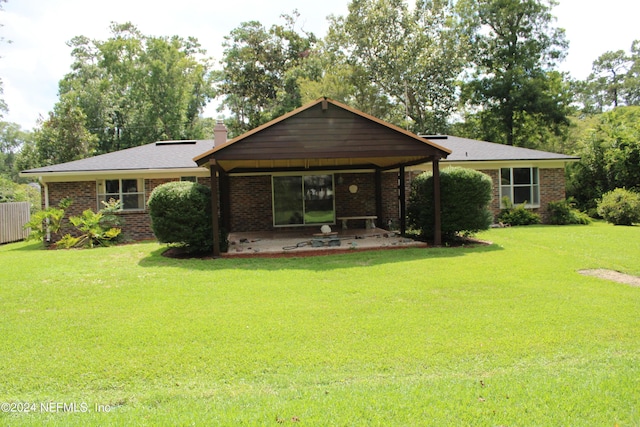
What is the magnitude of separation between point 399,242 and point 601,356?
316 inches

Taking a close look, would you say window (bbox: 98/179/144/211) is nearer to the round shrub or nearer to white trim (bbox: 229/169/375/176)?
white trim (bbox: 229/169/375/176)

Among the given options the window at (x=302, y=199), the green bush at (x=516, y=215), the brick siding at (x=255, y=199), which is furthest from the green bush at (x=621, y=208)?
the window at (x=302, y=199)

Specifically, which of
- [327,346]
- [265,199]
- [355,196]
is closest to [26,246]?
[265,199]

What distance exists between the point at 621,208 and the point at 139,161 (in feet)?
61.3

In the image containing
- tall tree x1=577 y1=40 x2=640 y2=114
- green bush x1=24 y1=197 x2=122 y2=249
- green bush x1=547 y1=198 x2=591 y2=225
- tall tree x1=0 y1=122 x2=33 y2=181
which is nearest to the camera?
green bush x1=24 y1=197 x2=122 y2=249

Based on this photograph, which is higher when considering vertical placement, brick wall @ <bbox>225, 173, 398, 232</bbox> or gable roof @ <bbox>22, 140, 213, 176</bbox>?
gable roof @ <bbox>22, 140, 213, 176</bbox>

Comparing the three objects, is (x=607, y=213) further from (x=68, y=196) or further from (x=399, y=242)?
(x=68, y=196)

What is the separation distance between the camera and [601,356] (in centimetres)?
426

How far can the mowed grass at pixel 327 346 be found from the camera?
3.29 m

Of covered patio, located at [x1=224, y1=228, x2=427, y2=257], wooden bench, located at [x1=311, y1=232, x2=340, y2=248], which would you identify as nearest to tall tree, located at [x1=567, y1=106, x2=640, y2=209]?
covered patio, located at [x1=224, y1=228, x2=427, y2=257]

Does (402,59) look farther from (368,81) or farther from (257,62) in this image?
(257,62)

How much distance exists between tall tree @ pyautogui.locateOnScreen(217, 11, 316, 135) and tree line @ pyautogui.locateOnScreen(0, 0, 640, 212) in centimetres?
8

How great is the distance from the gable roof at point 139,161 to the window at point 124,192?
64 cm

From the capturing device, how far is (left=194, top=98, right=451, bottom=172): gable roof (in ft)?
35.8
